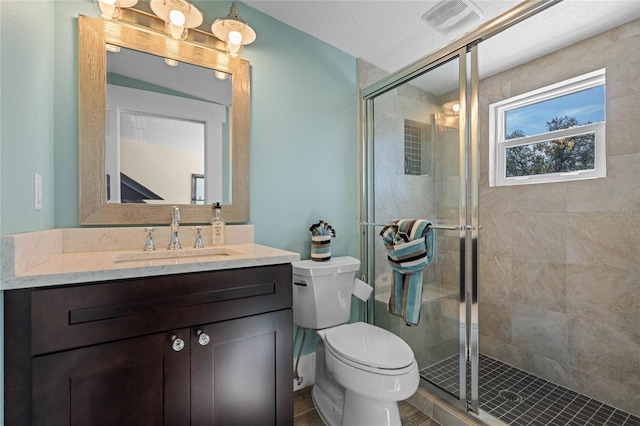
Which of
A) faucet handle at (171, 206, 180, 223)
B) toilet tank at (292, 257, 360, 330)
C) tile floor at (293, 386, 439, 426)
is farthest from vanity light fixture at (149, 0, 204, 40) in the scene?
tile floor at (293, 386, 439, 426)

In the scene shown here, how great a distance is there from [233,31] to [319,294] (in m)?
1.48

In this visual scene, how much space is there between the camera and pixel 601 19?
5.48ft

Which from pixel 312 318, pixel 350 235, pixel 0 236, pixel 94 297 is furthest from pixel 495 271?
pixel 0 236

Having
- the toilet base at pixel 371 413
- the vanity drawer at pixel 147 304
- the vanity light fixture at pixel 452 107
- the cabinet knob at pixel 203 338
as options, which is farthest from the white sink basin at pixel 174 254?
the vanity light fixture at pixel 452 107

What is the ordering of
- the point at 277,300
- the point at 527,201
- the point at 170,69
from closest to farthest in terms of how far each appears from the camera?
the point at 277,300
the point at 170,69
the point at 527,201

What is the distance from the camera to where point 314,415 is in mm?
1612

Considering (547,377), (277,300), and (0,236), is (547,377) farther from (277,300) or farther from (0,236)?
(0,236)

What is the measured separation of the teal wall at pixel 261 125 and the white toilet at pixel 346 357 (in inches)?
12.1

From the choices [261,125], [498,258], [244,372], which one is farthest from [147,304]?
[498,258]

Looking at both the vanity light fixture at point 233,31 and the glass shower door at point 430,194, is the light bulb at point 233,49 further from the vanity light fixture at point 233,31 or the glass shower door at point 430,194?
the glass shower door at point 430,194

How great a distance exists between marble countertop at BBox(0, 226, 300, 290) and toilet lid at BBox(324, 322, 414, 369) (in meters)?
0.52

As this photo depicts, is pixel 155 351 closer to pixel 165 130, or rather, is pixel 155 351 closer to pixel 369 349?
pixel 369 349

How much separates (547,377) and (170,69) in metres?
2.93

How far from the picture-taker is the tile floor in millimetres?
1564
